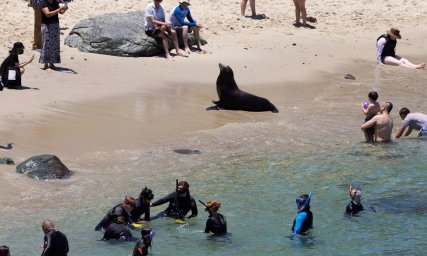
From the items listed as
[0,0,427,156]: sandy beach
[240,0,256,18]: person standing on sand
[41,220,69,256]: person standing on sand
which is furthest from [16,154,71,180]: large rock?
[240,0,256,18]: person standing on sand

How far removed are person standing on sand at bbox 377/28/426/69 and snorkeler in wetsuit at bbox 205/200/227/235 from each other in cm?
1189

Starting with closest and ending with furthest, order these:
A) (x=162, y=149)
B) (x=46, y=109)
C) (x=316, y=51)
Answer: (x=162, y=149) → (x=46, y=109) → (x=316, y=51)

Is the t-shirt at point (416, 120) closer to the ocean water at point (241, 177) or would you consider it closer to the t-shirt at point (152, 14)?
the ocean water at point (241, 177)

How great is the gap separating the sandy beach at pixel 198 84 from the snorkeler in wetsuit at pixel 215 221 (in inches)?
76.3

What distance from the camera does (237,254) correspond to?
13555 mm

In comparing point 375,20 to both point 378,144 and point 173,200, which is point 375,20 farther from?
point 173,200

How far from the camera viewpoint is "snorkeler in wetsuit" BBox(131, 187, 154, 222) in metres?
14.2

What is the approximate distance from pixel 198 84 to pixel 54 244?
10231 millimetres

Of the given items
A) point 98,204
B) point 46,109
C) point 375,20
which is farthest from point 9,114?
point 375,20

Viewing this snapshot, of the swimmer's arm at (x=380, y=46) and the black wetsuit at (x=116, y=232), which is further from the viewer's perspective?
the swimmer's arm at (x=380, y=46)

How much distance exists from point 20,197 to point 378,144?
6668 mm

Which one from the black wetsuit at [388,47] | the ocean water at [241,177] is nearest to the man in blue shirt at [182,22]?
the ocean water at [241,177]

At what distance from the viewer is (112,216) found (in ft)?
44.8

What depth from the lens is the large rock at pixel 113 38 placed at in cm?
2312
